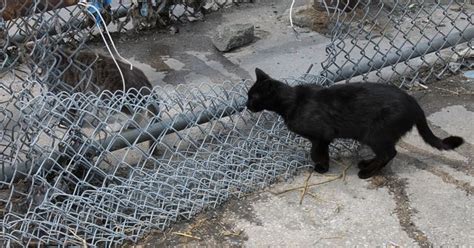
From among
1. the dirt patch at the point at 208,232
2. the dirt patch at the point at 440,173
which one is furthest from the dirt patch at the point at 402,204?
the dirt patch at the point at 208,232

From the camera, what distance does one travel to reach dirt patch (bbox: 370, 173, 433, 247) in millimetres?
3098


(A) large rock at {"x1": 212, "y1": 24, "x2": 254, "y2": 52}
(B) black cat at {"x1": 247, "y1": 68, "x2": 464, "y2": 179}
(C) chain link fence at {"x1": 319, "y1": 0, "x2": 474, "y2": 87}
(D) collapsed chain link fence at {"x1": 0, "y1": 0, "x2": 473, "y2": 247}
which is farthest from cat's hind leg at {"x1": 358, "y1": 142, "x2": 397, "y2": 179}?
(A) large rock at {"x1": 212, "y1": 24, "x2": 254, "y2": 52}

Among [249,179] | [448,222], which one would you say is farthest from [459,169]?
[249,179]

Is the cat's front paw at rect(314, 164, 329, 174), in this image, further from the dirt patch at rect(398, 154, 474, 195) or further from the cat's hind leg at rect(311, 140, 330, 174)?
the dirt patch at rect(398, 154, 474, 195)

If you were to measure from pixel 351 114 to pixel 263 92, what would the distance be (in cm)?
52

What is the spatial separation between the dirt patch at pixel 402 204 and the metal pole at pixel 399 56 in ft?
3.24

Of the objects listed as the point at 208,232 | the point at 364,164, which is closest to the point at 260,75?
the point at 364,164

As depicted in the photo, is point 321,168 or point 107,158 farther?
point 107,158

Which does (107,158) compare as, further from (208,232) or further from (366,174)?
(366,174)

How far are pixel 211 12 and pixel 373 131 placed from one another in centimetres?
352

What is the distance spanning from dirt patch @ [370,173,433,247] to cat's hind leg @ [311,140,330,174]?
0.28 meters

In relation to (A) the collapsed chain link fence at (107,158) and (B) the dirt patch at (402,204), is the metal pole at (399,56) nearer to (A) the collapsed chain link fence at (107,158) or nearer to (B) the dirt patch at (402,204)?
(A) the collapsed chain link fence at (107,158)

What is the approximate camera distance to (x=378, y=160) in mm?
3539

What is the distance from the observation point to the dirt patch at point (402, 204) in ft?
10.2
